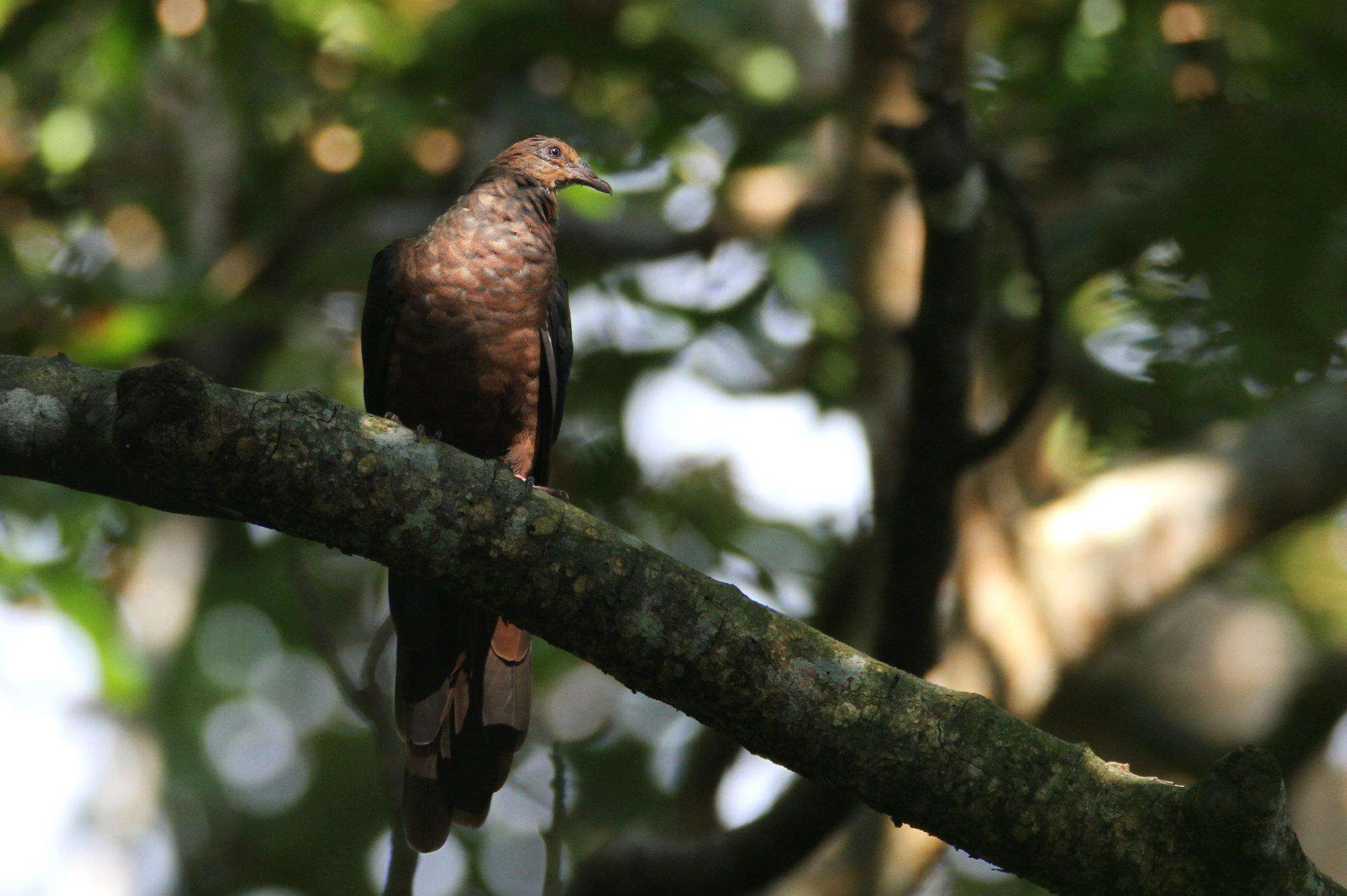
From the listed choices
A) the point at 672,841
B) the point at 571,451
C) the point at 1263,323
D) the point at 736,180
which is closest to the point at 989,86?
the point at 736,180

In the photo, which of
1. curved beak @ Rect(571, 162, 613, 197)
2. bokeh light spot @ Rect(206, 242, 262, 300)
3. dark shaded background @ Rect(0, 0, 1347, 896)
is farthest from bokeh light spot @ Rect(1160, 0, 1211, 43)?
bokeh light spot @ Rect(206, 242, 262, 300)

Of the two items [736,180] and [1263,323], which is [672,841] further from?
[736,180]

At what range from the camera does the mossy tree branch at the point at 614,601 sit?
246 centimetres

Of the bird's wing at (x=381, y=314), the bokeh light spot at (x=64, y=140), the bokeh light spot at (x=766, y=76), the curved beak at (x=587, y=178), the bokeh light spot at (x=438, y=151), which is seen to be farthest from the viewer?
the bokeh light spot at (x=438, y=151)

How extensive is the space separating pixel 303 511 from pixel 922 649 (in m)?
2.36

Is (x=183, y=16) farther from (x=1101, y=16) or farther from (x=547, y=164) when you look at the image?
(x=1101, y=16)

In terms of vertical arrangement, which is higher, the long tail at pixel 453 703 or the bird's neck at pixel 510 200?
the bird's neck at pixel 510 200

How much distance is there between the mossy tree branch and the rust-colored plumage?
1503 millimetres

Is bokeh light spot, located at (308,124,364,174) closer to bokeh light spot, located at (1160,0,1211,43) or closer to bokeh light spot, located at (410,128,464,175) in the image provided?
bokeh light spot, located at (410,128,464,175)

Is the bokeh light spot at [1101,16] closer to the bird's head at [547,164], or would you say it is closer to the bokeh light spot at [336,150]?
the bird's head at [547,164]

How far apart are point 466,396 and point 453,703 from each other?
102 cm

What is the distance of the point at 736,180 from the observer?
738cm

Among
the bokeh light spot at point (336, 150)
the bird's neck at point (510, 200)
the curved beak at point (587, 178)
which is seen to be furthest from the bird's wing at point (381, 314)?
the bokeh light spot at point (336, 150)

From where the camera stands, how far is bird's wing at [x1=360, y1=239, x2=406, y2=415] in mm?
4336
